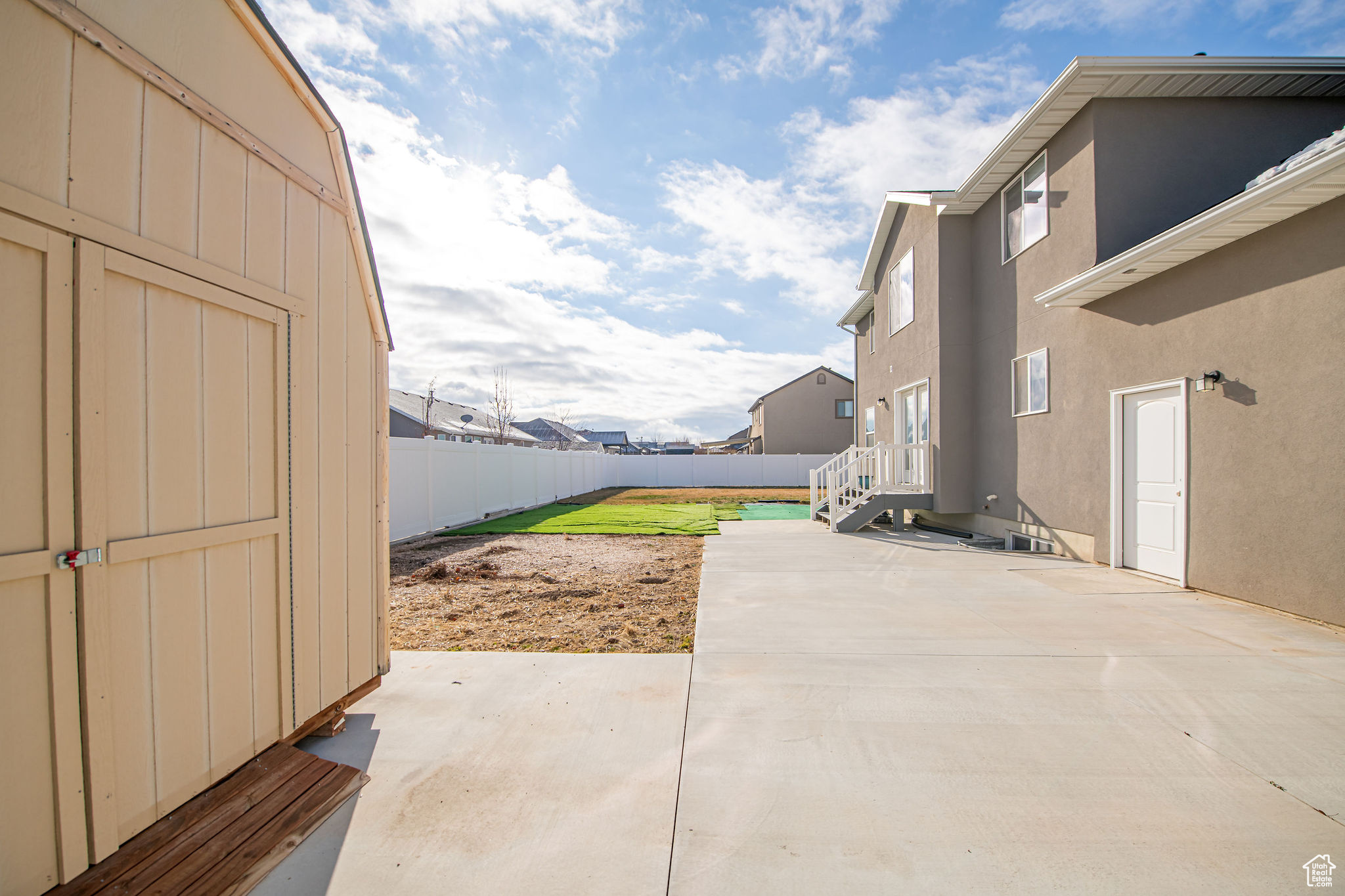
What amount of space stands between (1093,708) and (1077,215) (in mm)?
6969

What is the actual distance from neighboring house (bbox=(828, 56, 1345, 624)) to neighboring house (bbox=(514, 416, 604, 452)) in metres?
37.2

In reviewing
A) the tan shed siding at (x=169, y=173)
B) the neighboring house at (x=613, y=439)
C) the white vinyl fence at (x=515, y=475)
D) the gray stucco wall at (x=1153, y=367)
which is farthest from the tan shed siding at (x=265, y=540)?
the neighboring house at (x=613, y=439)

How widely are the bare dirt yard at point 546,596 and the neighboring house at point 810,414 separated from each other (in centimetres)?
2583

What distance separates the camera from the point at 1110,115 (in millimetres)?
7535

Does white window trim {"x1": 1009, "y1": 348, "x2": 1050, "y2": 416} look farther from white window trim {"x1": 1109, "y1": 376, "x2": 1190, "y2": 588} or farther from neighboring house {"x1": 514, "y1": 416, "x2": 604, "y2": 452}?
neighboring house {"x1": 514, "y1": 416, "x2": 604, "y2": 452}

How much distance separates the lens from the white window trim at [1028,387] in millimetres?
8500

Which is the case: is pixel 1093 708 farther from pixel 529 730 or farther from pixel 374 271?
pixel 374 271

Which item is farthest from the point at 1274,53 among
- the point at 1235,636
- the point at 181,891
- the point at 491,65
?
the point at 181,891

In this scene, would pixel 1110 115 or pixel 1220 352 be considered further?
pixel 1110 115

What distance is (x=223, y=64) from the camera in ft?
8.11

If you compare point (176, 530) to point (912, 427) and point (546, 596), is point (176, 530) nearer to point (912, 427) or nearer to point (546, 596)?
point (546, 596)

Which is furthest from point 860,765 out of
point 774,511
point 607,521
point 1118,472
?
point 774,511

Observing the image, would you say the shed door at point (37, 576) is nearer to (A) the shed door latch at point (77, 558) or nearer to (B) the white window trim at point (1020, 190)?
(A) the shed door latch at point (77, 558)

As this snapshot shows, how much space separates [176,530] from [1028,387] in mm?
10022
